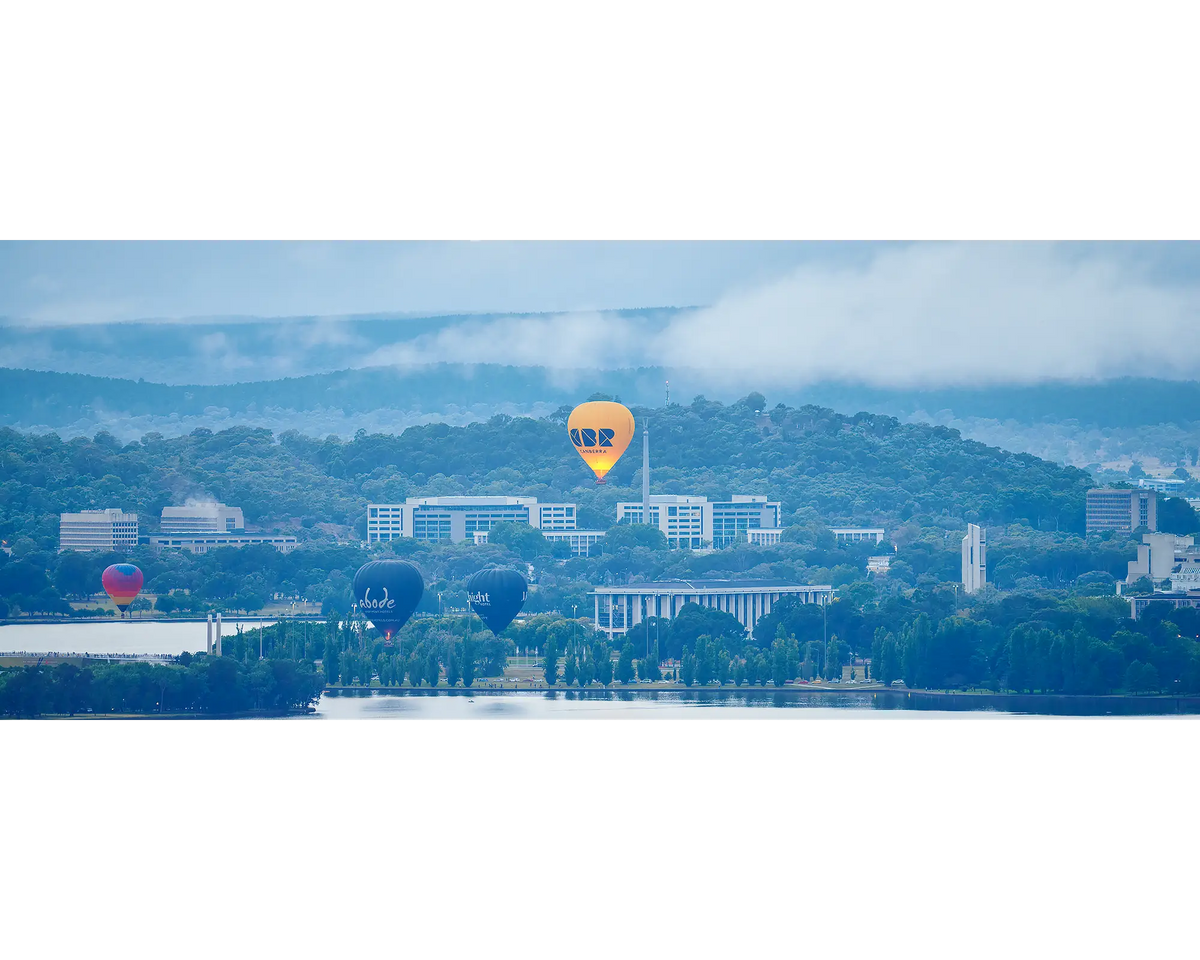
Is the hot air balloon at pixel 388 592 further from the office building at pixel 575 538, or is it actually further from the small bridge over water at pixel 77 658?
the office building at pixel 575 538

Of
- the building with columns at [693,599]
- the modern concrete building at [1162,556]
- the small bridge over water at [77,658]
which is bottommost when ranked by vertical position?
the small bridge over water at [77,658]

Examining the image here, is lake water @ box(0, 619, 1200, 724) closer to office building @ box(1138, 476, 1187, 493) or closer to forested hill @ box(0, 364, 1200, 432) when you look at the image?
office building @ box(1138, 476, 1187, 493)

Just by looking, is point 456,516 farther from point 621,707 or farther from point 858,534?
A: point 621,707

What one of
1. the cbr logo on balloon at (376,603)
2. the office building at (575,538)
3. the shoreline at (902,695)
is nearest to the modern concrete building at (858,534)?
the office building at (575,538)

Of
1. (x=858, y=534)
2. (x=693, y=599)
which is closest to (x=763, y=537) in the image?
(x=858, y=534)

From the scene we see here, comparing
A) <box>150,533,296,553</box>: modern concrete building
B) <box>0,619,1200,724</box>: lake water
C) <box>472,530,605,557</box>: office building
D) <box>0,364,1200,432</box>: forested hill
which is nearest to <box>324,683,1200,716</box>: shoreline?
<box>0,619,1200,724</box>: lake water

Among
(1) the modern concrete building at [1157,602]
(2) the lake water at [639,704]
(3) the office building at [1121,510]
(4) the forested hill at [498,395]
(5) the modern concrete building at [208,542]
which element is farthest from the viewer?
(4) the forested hill at [498,395]

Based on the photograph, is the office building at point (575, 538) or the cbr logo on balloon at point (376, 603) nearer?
the cbr logo on balloon at point (376, 603)
